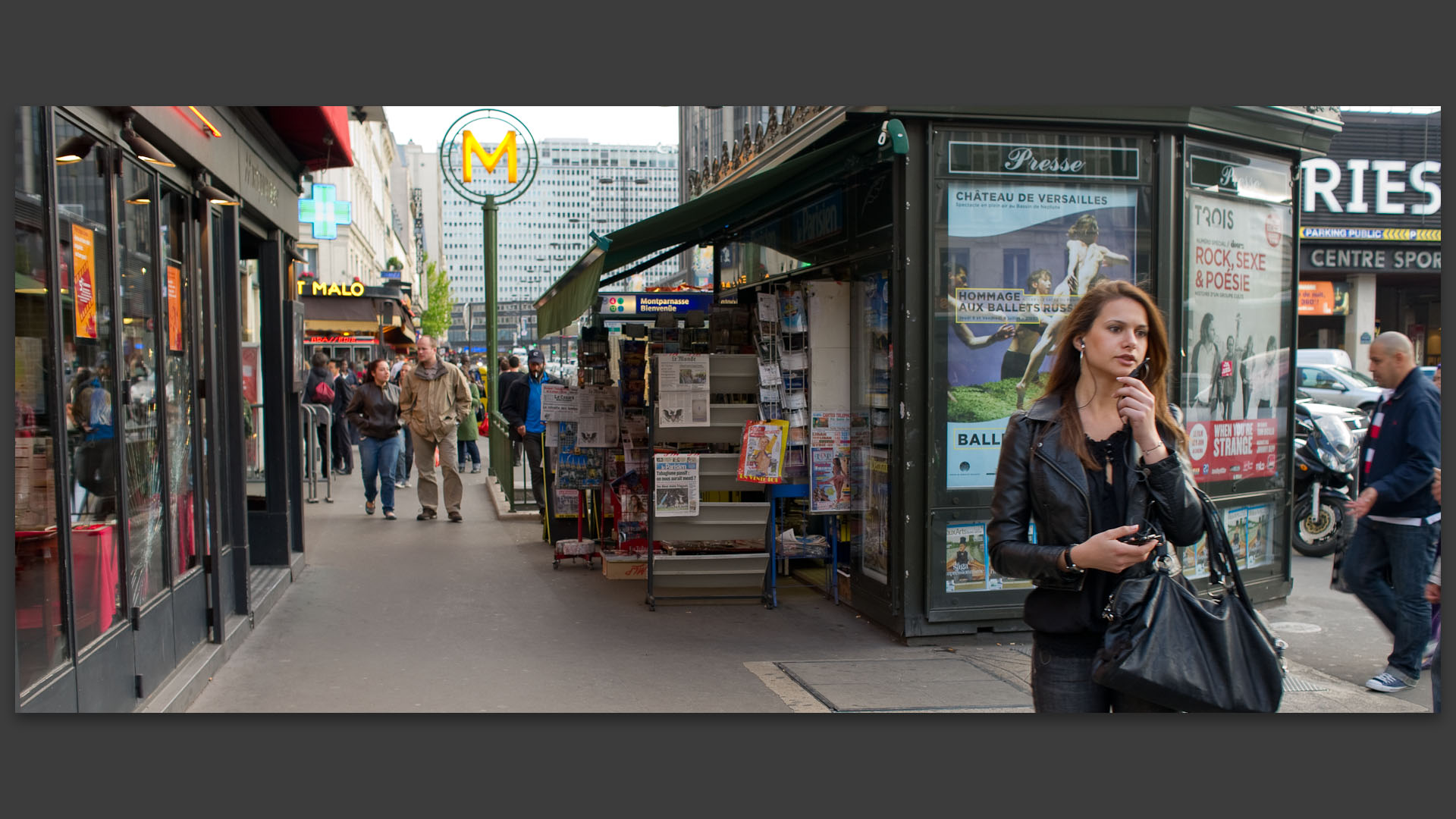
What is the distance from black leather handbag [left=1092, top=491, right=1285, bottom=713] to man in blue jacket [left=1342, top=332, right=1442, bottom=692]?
339 centimetres

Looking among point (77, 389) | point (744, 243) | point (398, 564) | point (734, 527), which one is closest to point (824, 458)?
point (734, 527)

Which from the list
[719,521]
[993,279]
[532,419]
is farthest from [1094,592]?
[532,419]

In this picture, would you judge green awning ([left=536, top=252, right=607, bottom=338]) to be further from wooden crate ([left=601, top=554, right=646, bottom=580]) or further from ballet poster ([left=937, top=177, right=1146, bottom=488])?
ballet poster ([left=937, top=177, right=1146, bottom=488])

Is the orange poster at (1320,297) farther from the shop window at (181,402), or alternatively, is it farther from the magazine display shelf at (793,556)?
the shop window at (181,402)

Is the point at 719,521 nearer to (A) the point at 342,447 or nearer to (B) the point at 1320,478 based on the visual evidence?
(B) the point at 1320,478

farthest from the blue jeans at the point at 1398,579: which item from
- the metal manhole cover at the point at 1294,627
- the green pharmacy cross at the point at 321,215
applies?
the green pharmacy cross at the point at 321,215

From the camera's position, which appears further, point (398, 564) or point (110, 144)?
point (398, 564)

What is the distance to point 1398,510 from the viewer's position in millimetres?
5934

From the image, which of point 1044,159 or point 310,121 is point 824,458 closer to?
point 1044,159

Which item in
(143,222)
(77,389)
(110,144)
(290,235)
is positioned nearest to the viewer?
(77,389)

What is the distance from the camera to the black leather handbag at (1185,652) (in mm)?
2936

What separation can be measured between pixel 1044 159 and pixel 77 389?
5.26 meters

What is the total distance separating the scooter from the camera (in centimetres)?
1005

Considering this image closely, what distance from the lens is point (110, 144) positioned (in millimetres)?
4867
